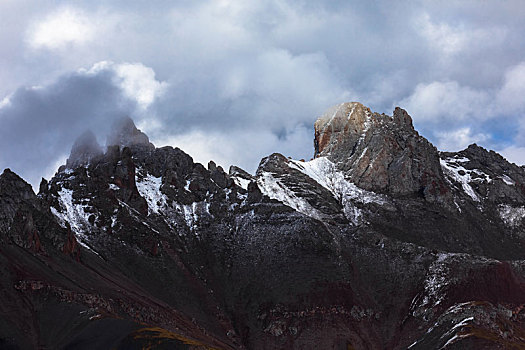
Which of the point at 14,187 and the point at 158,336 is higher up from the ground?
the point at 14,187

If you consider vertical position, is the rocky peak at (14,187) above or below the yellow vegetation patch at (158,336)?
above

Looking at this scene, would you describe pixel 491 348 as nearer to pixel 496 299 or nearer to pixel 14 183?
pixel 496 299

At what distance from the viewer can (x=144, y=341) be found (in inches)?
5369

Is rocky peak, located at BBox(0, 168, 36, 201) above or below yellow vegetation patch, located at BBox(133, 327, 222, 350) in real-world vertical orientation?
above

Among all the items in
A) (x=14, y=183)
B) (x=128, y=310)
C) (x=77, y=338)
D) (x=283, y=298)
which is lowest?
(x=77, y=338)

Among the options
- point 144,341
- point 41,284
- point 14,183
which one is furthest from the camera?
point 14,183

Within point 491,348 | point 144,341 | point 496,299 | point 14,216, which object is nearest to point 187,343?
point 144,341

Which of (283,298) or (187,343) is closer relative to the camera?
(187,343)

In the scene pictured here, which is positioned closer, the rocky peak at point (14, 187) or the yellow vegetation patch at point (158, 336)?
the yellow vegetation patch at point (158, 336)

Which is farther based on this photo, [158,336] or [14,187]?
[14,187]

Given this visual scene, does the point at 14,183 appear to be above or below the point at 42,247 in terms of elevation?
above

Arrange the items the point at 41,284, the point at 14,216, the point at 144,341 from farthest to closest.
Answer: the point at 14,216, the point at 41,284, the point at 144,341

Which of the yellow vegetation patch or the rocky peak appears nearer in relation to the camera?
the yellow vegetation patch

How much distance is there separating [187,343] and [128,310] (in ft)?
77.7
